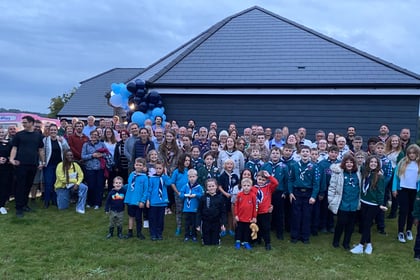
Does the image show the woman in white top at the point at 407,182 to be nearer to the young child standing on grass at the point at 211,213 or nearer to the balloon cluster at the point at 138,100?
the young child standing on grass at the point at 211,213

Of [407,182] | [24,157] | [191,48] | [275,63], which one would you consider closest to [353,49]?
[275,63]

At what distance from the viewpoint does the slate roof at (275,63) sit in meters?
10.9

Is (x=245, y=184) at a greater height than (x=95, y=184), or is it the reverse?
(x=245, y=184)

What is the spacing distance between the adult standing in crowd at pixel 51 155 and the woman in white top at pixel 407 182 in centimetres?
645

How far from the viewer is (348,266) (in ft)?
16.2

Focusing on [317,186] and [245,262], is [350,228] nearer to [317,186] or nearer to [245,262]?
[317,186]

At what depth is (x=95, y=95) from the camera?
116 ft

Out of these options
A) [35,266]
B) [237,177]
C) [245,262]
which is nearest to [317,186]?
[237,177]

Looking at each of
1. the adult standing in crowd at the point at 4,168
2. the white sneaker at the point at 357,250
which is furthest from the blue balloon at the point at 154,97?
the white sneaker at the point at 357,250

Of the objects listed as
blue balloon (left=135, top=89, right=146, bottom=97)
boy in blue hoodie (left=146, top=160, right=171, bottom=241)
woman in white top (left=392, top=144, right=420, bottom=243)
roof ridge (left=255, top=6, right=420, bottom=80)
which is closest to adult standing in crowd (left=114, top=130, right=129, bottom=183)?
boy in blue hoodie (left=146, top=160, right=171, bottom=241)

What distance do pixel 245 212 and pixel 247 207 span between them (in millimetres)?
81

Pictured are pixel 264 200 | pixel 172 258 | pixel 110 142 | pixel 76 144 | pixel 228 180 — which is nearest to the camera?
pixel 172 258

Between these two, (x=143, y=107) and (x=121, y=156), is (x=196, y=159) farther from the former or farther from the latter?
(x=143, y=107)

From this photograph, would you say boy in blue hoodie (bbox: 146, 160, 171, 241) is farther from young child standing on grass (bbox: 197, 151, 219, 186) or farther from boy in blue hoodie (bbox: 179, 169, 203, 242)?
young child standing on grass (bbox: 197, 151, 219, 186)
